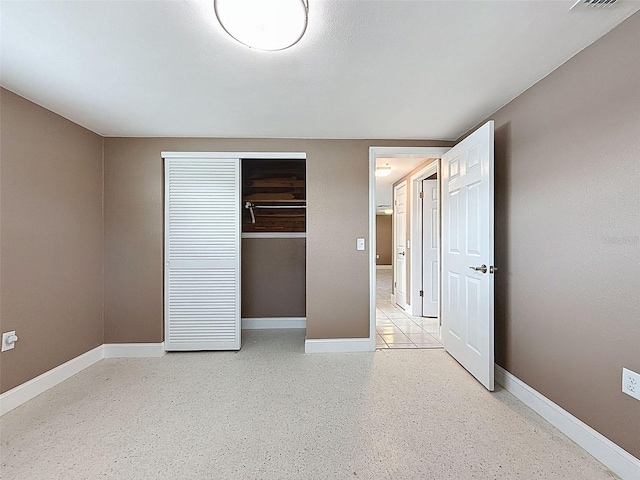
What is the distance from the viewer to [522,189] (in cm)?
219

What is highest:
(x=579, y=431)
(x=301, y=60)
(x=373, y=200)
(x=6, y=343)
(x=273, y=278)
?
(x=301, y=60)

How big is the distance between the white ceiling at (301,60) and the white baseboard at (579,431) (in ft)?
6.97

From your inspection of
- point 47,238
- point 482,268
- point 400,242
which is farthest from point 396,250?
point 47,238

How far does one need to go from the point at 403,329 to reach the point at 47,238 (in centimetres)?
385

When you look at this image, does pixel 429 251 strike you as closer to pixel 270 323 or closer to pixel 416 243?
pixel 416 243

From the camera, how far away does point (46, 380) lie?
93.6 inches

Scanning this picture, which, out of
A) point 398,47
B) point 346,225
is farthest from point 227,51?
point 346,225

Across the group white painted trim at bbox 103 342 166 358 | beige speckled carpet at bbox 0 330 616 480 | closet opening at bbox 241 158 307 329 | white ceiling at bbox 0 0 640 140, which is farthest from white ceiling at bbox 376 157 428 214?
white painted trim at bbox 103 342 166 358

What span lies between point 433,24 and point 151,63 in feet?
5.23

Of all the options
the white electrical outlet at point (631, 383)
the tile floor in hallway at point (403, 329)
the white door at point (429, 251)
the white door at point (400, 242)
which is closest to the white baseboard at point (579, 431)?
the white electrical outlet at point (631, 383)

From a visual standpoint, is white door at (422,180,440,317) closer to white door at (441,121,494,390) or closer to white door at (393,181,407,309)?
white door at (393,181,407,309)

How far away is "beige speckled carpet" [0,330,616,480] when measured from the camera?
1.54 metres

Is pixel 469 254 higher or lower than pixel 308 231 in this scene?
lower

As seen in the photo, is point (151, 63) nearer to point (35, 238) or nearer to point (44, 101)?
point (44, 101)
